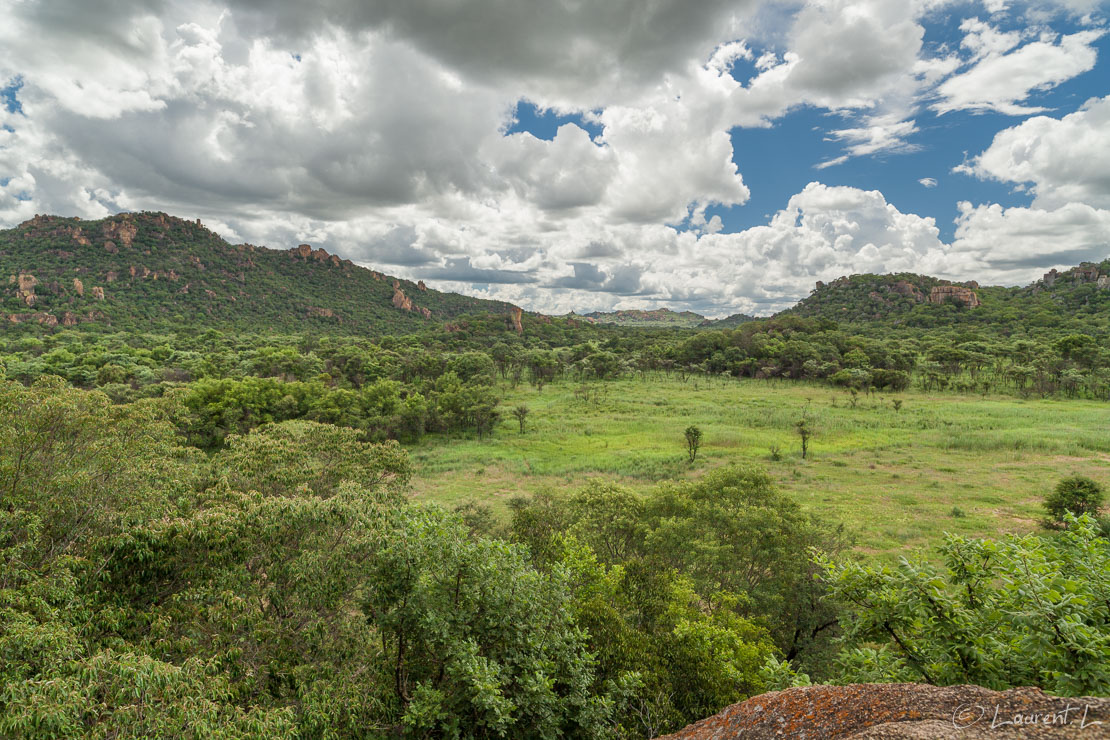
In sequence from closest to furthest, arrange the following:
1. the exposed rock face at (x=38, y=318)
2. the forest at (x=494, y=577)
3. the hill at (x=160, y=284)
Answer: the forest at (x=494, y=577), the exposed rock face at (x=38, y=318), the hill at (x=160, y=284)

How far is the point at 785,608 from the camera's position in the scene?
15141 millimetres

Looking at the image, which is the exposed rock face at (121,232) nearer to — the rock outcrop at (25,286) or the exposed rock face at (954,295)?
the rock outcrop at (25,286)

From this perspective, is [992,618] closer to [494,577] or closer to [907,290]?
[494,577]

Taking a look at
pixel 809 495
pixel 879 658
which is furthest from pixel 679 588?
pixel 809 495

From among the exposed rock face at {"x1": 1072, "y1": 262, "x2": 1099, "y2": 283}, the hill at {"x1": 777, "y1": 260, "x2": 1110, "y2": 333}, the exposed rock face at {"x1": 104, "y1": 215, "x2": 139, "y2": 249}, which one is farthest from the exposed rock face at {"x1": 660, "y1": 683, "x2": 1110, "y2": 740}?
the exposed rock face at {"x1": 1072, "y1": 262, "x2": 1099, "y2": 283}

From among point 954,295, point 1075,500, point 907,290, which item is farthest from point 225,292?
point 954,295

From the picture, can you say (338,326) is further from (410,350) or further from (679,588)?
(679,588)

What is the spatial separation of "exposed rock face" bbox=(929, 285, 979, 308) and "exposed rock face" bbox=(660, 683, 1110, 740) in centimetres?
20100

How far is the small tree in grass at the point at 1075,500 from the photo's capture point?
22406 millimetres

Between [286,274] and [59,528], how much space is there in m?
213

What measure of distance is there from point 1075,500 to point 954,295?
179811 millimetres

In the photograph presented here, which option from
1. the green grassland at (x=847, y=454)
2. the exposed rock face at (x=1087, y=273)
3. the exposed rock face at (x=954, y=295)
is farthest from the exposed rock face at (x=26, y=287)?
the exposed rock face at (x=1087, y=273)

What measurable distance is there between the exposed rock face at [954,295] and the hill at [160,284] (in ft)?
492

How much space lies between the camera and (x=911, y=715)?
4.16m
